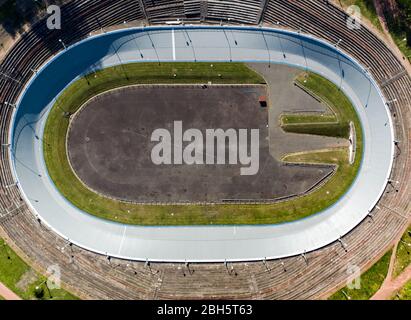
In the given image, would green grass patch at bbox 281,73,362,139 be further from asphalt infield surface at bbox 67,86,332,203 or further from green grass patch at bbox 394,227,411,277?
green grass patch at bbox 394,227,411,277

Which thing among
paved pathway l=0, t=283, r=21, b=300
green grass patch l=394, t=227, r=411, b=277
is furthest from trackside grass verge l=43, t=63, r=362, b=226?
paved pathway l=0, t=283, r=21, b=300

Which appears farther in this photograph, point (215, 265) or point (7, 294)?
point (215, 265)

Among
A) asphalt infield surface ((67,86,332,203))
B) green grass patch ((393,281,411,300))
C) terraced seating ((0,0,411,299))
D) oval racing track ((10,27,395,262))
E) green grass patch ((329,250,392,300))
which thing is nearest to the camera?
green grass patch ((393,281,411,300))

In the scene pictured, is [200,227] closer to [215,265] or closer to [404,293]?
[215,265]

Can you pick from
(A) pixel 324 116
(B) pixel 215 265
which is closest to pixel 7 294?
(B) pixel 215 265

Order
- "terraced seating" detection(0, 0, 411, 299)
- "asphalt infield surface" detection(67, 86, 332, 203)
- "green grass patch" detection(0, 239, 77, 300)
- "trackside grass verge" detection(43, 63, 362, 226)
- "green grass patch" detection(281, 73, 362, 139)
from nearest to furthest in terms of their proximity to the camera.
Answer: "green grass patch" detection(0, 239, 77, 300), "terraced seating" detection(0, 0, 411, 299), "trackside grass verge" detection(43, 63, 362, 226), "asphalt infield surface" detection(67, 86, 332, 203), "green grass patch" detection(281, 73, 362, 139)
